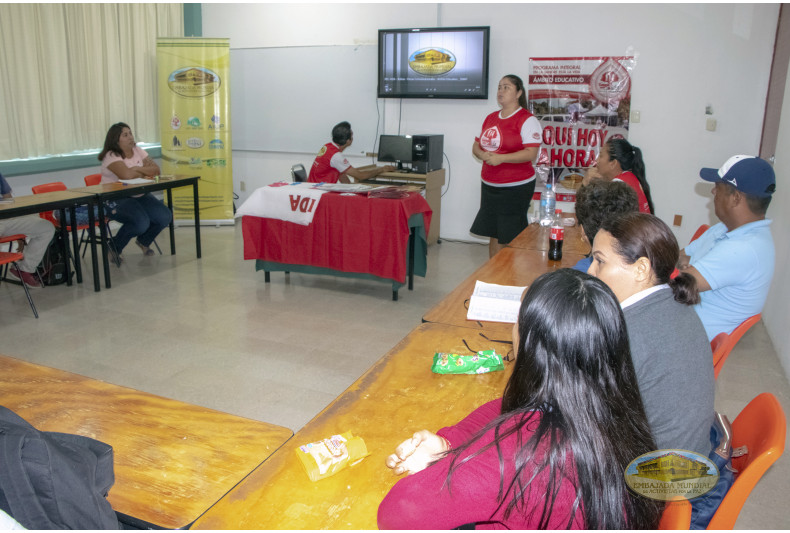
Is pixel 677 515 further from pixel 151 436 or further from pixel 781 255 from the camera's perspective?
pixel 781 255

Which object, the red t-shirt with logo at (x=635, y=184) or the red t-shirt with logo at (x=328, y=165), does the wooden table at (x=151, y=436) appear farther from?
the red t-shirt with logo at (x=328, y=165)

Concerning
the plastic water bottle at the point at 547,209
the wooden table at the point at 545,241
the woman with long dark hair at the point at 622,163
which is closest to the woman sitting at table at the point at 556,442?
the wooden table at the point at 545,241

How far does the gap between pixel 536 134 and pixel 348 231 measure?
151cm

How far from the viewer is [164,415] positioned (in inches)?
58.9

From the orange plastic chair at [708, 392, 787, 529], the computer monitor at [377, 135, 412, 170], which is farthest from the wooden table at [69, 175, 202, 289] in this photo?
the orange plastic chair at [708, 392, 787, 529]

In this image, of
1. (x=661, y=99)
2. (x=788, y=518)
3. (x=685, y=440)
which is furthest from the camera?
(x=661, y=99)

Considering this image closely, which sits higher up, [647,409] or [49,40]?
[49,40]

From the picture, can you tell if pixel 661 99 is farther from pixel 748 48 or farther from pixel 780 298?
pixel 780 298

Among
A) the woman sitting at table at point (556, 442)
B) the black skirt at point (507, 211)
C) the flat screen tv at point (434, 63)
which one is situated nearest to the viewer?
the woman sitting at table at point (556, 442)

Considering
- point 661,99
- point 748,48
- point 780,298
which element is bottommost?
point 780,298

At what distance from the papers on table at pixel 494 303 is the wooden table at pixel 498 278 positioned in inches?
1.2

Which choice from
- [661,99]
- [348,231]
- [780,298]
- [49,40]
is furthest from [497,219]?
[49,40]

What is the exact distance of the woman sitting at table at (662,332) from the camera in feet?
4.16

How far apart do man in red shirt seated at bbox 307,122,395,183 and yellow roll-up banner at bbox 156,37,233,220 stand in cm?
187
